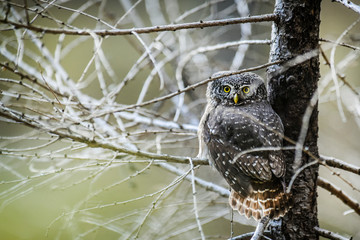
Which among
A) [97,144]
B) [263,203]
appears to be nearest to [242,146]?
[263,203]

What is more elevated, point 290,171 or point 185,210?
point 290,171

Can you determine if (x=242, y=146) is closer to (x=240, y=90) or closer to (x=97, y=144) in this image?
(x=240, y=90)

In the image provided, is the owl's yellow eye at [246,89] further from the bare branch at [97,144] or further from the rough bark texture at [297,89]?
the bare branch at [97,144]

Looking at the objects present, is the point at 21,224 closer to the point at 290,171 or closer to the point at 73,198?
the point at 73,198

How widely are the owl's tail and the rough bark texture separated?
9 centimetres

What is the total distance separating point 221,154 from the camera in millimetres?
2439

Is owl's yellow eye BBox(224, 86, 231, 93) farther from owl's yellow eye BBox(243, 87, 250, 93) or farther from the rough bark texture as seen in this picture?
the rough bark texture

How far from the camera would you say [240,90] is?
2.79m

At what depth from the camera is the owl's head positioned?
2.71 m

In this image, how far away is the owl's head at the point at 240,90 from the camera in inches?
107

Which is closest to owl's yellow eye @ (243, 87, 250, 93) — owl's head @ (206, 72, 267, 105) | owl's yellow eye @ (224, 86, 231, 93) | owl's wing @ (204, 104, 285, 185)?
owl's head @ (206, 72, 267, 105)

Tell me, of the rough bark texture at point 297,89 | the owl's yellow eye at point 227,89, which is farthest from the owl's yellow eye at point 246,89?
the rough bark texture at point 297,89

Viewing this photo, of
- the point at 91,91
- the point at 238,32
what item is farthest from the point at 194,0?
the point at 91,91

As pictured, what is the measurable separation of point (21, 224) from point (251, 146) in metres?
2.50
